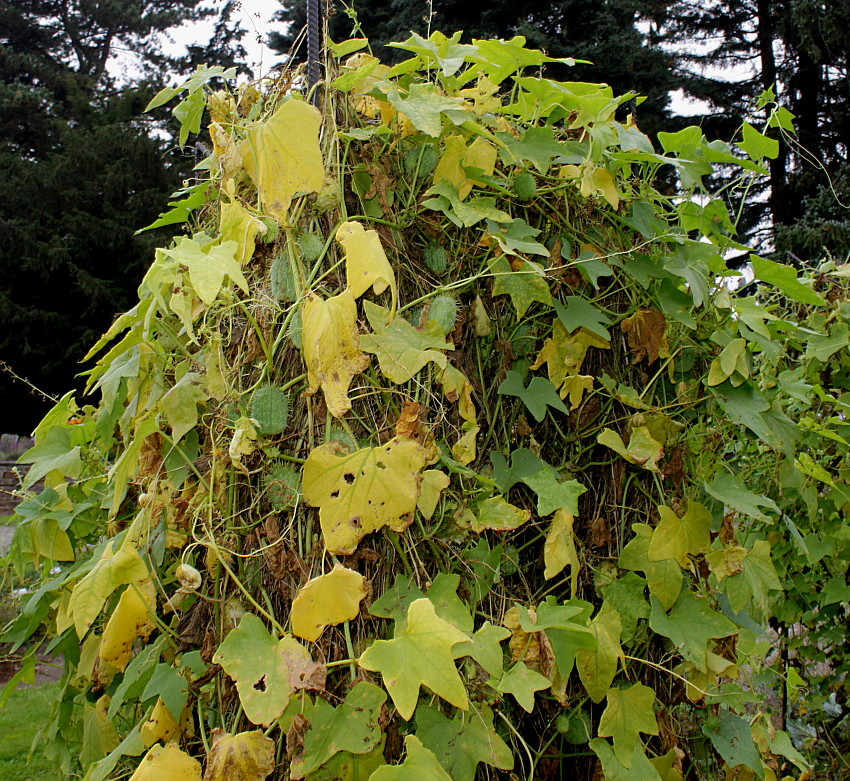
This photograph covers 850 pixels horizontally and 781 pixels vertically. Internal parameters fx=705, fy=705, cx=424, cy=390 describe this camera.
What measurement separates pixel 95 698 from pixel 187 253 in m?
0.72

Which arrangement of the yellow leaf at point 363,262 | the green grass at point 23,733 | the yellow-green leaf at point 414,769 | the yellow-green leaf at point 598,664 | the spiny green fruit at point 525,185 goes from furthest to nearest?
1. the green grass at point 23,733
2. the spiny green fruit at point 525,185
3. the yellow-green leaf at point 598,664
4. the yellow leaf at point 363,262
5. the yellow-green leaf at point 414,769

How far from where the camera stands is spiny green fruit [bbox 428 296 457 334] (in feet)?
3.00

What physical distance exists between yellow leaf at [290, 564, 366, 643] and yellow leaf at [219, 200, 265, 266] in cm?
39

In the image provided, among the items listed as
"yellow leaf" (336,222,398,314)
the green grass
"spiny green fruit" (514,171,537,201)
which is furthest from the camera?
the green grass

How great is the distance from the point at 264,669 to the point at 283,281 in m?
0.45

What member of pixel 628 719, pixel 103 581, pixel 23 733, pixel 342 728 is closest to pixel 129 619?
pixel 103 581

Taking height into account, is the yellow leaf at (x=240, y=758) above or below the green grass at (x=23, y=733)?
above

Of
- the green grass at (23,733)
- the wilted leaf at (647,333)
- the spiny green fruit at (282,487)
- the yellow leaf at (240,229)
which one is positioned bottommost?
the green grass at (23,733)

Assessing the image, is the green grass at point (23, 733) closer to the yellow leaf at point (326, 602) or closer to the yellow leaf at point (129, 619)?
the yellow leaf at point (129, 619)

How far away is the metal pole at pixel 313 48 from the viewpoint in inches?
38.7

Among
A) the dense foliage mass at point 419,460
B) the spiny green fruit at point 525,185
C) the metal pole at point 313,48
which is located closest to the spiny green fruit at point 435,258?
the dense foliage mass at point 419,460

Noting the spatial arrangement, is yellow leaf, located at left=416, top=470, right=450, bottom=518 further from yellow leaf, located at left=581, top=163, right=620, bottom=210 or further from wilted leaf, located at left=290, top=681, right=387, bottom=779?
yellow leaf, located at left=581, top=163, right=620, bottom=210

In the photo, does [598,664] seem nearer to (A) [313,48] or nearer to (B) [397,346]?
(B) [397,346]

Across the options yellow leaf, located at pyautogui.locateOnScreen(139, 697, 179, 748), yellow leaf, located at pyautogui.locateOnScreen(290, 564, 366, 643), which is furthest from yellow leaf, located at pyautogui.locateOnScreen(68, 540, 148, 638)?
yellow leaf, located at pyautogui.locateOnScreen(290, 564, 366, 643)
